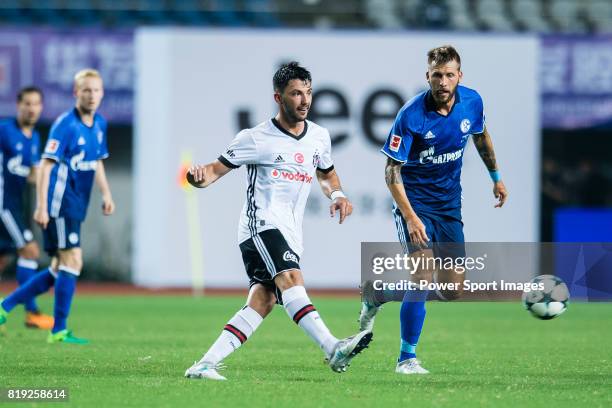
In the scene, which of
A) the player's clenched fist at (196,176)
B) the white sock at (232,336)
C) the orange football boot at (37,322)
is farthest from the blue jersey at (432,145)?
the orange football boot at (37,322)

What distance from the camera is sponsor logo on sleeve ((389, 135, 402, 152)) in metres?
8.27

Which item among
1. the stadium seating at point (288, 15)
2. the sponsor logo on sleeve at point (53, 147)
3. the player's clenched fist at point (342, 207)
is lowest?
the player's clenched fist at point (342, 207)

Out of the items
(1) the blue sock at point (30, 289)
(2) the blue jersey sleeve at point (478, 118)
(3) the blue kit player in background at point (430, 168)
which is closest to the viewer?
(3) the blue kit player in background at point (430, 168)

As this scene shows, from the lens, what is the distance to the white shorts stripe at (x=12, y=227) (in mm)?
12805

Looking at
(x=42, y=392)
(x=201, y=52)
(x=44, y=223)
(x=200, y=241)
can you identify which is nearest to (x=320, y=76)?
(x=201, y=52)

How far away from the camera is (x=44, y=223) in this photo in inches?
402

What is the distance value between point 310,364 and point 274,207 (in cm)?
178

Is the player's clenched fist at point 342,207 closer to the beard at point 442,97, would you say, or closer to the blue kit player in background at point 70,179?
the beard at point 442,97

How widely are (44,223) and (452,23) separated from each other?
1378 cm

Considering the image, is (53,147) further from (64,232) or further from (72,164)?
(64,232)

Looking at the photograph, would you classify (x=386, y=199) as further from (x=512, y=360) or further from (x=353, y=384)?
(x=353, y=384)

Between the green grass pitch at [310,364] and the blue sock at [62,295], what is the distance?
29 centimetres

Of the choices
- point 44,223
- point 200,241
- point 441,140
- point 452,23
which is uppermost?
point 452,23

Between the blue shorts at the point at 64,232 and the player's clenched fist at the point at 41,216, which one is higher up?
the player's clenched fist at the point at 41,216
